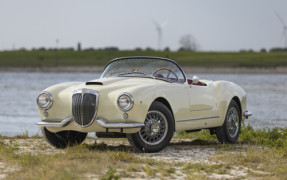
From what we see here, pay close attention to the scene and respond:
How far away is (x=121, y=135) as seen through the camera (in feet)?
28.9

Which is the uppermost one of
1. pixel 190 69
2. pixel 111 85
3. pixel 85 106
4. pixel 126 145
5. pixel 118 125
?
pixel 190 69

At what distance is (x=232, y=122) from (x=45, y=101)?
3.97m

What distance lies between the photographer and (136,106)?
844 centimetres

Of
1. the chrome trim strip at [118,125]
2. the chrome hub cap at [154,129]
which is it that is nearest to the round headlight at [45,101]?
the chrome trim strip at [118,125]

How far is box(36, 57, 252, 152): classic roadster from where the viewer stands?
852cm

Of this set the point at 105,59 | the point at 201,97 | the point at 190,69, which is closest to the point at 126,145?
the point at 201,97

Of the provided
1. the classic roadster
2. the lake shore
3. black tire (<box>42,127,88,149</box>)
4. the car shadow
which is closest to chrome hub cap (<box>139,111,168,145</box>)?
the classic roadster

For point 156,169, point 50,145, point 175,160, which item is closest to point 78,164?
point 156,169

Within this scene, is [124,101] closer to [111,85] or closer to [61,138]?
[111,85]

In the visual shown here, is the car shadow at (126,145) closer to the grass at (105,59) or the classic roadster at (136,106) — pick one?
the classic roadster at (136,106)

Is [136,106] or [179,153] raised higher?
A: [136,106]

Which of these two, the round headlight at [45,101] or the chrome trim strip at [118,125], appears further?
the round headlight at [45,101]

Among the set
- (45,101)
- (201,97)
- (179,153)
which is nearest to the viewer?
(179,153)

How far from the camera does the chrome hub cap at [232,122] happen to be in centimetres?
1102
